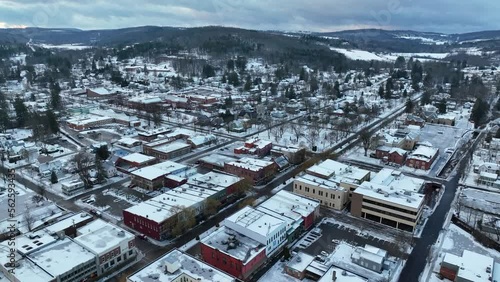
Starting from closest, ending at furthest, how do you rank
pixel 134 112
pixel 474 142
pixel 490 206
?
pixel 490 206, pixel 474 142, pixel 134 112

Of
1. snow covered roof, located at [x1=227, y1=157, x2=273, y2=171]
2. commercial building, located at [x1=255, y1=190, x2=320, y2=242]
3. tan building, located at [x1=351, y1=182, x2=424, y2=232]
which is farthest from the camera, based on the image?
snow covered roof, located at [x1=227, y1=157, x2=273, y2=171]

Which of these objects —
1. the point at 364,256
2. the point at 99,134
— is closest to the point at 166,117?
the point at 99,134

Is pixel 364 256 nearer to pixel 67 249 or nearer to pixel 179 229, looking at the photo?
pixel 179 229

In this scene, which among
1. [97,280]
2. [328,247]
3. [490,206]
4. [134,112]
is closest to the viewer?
[97,280]

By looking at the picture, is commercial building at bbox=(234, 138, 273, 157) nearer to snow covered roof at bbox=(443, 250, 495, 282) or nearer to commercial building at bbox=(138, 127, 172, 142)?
commercial building at bbox=(138, 127, 172, 142)

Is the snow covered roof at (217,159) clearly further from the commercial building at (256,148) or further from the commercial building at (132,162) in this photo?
the commercial building at (132,162)

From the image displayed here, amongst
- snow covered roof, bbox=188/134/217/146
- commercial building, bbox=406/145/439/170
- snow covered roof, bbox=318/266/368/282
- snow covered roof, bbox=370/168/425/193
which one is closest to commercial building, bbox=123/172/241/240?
snow covered roof, bbox=318/266/368/282
